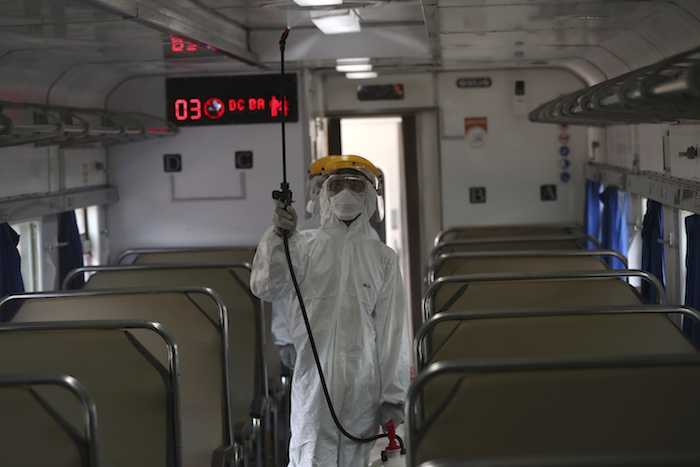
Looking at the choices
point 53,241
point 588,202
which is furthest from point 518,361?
point 588,202

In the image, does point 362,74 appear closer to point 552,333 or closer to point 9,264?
point 9,264

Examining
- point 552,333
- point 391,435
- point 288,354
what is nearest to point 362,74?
point 288,354

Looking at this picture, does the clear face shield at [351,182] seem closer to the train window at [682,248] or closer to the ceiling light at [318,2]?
the ceiling light at [318,2]

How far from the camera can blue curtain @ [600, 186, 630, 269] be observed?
5883 millimetres

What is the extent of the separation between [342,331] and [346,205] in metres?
0.66

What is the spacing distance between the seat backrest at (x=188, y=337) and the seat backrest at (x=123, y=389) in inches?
31.6

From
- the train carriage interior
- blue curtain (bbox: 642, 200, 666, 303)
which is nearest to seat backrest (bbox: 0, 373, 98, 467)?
the train carriage interior

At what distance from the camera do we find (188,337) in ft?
13.3

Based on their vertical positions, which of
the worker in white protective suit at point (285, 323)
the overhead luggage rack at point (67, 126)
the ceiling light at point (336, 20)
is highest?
the ceiling light at point (336, 20)

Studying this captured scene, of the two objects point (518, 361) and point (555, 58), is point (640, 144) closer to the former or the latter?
point (555, 58)

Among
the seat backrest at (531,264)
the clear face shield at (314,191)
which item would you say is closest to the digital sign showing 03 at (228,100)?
the clear face shield at (314,191)

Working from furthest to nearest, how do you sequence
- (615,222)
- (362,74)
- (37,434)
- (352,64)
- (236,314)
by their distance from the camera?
(362,74), (352,64), (615,222), (236,314), (37,434)

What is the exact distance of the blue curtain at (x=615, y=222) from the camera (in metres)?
5.88

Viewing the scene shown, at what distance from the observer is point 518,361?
2.35 meters
